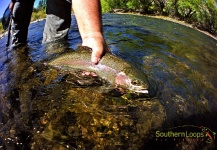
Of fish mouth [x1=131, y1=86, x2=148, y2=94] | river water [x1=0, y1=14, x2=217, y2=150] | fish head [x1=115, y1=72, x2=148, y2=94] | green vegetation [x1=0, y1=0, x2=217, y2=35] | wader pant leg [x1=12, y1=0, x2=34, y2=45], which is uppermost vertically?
wader pant leg [x1=12, y1=0, x2=34, y2=45]

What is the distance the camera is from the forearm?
2477 mm

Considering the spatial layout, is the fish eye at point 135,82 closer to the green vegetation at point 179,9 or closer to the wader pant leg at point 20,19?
the wader pant leg at point 20,19

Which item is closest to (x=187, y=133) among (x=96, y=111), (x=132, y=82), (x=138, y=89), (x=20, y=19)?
(x=138, y=89)

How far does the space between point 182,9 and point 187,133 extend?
55.6 feet

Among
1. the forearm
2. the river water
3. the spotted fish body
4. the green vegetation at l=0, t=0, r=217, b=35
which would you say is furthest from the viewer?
the green vegetation at l=0, t=0, r=217, b=35

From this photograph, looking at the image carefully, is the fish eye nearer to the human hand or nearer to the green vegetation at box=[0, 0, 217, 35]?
the human hand

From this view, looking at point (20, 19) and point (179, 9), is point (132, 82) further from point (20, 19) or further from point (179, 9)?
point (179, 9)

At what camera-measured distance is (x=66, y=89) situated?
2.91 m

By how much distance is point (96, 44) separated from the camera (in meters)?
2.58

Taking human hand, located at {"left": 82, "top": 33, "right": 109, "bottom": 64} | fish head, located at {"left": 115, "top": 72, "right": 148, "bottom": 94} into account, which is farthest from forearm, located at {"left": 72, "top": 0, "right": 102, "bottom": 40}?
fish head, located at {"left": 115, "top": 72, "right": 148, "bottom": 94}

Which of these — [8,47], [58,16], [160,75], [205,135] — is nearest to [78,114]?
[205,135]

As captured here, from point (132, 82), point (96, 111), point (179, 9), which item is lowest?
point (179, 9)

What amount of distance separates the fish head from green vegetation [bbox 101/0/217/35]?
12.8m

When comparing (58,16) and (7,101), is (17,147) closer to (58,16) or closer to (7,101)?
(7,101)
